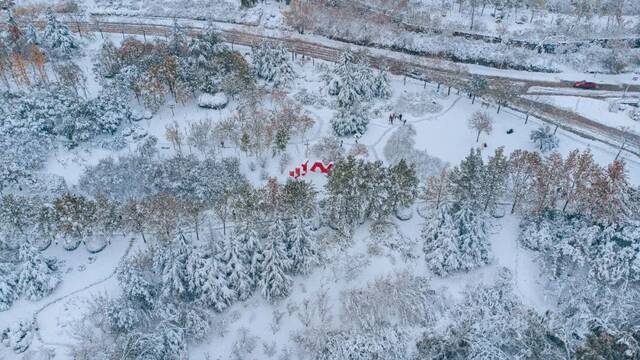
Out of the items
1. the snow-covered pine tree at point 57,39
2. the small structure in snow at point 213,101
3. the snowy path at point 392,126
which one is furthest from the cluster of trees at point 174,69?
the snowy path at point 392,126

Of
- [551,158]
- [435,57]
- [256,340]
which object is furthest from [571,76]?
[256,340]

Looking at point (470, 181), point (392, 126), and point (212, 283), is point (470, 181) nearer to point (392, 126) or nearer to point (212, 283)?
point (392, 126)

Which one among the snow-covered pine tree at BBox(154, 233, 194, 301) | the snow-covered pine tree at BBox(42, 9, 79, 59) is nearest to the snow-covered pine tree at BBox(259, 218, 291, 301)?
the snow-covered pine tree at BBox(154, 233, 194, 301)

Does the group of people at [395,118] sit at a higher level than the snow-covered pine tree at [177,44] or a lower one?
lower

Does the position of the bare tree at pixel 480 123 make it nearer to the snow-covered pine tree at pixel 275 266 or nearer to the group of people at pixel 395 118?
the group of people at pixel 395 118

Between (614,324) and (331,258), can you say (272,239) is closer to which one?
(331,258)

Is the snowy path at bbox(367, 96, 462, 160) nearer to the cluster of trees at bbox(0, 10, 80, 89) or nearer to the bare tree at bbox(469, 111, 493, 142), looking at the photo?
the bare tree at bbox(469, 111, 493, 142)
